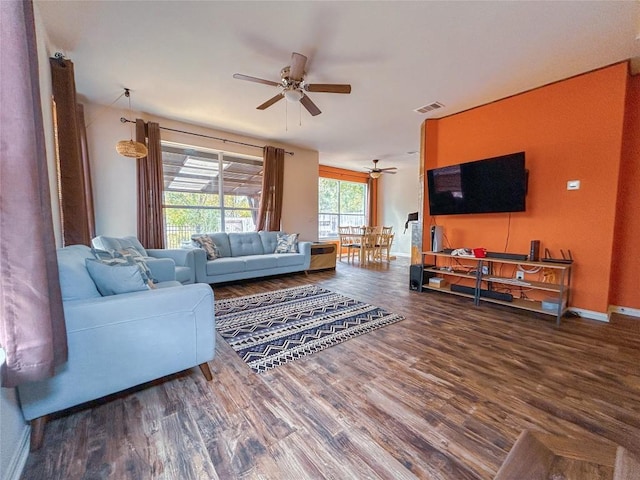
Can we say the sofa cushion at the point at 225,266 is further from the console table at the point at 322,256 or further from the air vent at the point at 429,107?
the air vent at the point at 429,107

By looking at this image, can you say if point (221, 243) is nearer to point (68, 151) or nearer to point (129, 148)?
point (129, 148)

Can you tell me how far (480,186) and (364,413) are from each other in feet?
10.3

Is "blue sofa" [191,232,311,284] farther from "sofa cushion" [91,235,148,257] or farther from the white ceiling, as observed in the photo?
the white ceiling

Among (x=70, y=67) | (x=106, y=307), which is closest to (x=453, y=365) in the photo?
(x=106, y=307)

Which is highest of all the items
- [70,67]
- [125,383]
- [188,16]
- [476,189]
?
[188,16]

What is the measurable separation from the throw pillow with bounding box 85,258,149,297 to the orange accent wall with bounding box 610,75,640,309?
4584 millimetres

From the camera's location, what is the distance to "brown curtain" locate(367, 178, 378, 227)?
850cm

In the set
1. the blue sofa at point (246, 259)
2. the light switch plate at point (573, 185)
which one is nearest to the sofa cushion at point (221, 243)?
the blue sofa at point (246, 259)

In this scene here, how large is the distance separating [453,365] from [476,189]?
243 centimetres

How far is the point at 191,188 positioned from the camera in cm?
466

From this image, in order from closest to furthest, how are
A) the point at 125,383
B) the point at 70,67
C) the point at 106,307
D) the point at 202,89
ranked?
the point at 106,307 < the point at 125,383 < the point at 70,67 < the point at 202,89

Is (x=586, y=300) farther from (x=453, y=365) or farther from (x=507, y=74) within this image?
(x=507, y=74)

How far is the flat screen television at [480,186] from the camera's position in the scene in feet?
10.1

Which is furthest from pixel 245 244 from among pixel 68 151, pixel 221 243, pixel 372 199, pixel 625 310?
pixel 625 310
